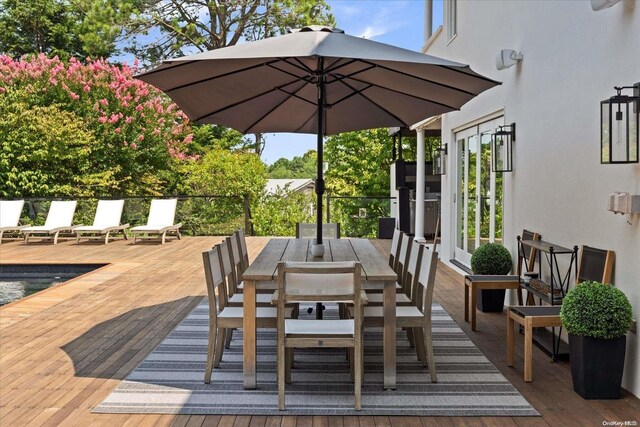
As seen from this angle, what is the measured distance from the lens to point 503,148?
619 centimetres

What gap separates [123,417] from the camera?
3348mm

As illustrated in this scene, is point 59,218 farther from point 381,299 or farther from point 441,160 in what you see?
point 381,299

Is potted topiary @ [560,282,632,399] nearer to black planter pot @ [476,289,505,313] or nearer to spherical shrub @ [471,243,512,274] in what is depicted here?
spherical shrub @ [471,243,512,274]

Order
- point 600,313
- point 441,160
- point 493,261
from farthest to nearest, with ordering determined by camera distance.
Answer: point 441,160, point 493,261, point 600,313

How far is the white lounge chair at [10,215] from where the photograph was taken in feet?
40.8

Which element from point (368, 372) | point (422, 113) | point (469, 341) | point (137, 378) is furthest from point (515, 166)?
point (137, 378)

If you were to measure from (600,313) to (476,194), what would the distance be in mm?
4396

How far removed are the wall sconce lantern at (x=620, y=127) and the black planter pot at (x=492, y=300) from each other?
2.58 m

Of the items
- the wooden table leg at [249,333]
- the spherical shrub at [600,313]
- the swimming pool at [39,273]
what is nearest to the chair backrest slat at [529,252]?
the spherical shrub at [600,313]

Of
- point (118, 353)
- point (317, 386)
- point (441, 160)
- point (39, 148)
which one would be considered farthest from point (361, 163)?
point (317, 386)

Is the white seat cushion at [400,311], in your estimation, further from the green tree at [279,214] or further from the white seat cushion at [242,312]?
the green tree at [279,214]

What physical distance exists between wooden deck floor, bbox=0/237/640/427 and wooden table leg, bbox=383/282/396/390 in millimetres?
490

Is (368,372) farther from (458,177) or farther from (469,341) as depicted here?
(458,177)

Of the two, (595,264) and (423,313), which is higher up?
(595,264)
